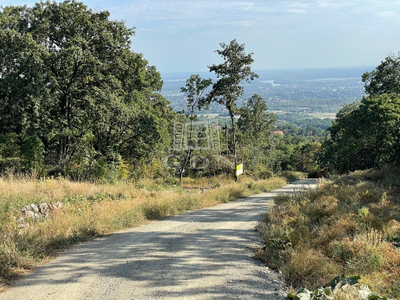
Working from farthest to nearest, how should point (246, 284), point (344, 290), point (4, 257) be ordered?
point (4, 257) < point (246, 284) < point (344, 290)

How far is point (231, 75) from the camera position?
2112cm

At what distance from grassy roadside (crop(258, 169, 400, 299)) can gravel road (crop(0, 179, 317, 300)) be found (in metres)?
0.42

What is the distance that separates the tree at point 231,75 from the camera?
2080 centimetres

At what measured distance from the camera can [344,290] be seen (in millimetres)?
3613

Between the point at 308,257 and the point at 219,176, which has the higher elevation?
the point at 308,257

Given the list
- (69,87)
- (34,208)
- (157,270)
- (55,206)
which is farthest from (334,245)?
(69,87)

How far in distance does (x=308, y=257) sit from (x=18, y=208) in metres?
6.53

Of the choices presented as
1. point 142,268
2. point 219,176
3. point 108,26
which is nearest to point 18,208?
point 142,268

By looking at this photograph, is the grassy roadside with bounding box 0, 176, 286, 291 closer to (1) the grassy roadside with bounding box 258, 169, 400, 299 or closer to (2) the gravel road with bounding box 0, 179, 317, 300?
(2) the gravel road with bounding box 0, 179, 317, 300

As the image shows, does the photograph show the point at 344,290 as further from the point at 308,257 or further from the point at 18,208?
the point at 18,208

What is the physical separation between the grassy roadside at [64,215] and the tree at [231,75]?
11329 mm

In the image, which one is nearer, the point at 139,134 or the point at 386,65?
the point at 139,134

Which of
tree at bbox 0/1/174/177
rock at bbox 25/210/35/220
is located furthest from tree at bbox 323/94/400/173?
rock at bbox 25/210/35/220

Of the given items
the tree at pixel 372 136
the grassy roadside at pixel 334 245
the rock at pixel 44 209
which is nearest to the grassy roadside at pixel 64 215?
the rock at pixel 44 209
